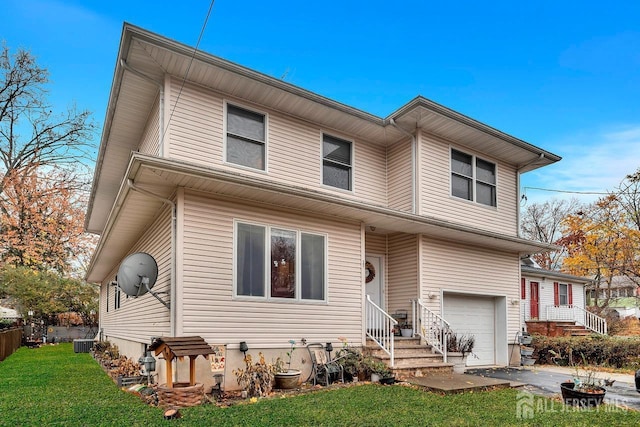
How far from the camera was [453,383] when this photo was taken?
27.1 ft

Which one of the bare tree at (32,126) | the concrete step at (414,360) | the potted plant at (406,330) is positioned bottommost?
the concrete step at (414,360)

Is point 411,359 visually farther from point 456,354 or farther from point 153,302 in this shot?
point 153,302

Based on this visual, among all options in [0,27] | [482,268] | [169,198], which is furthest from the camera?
[0,27]

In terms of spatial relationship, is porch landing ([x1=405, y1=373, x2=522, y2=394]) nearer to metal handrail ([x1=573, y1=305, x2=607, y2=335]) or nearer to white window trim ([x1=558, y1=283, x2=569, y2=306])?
metal handrail ([x1=573, y1=305, x2=607, y2=335])

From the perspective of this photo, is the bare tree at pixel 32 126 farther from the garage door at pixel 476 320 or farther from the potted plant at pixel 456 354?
the potted plant at pixel 456 354

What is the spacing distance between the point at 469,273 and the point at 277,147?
6.03m

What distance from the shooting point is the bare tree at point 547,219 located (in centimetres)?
3458

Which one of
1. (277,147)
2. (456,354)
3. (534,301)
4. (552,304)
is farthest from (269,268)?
(552,304)

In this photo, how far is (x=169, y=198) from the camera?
8.19m

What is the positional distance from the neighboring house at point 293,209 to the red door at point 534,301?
7576 millimetres

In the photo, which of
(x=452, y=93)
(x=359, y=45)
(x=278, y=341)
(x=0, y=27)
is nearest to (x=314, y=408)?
(x=278, y=341)

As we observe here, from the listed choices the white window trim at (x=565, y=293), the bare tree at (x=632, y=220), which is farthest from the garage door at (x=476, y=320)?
the white window trim at (x=565, y=293)

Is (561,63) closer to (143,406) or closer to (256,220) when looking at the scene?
(256,220)

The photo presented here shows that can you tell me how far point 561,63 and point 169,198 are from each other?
1338 cm
